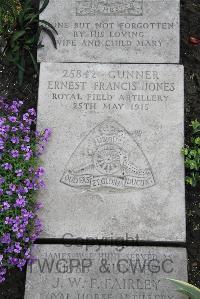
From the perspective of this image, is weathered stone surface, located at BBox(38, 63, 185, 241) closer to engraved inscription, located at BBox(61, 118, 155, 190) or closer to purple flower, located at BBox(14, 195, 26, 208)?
engraved inscription, located at BBox(61, 118, 155, 190)

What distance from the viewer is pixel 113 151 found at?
13.5ft

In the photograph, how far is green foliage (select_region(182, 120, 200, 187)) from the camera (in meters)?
4.14

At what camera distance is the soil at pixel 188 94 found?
13.4 feet

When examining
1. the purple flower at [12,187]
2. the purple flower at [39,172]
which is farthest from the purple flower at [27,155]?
the purple flower at [12,187]

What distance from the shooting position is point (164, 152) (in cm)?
413

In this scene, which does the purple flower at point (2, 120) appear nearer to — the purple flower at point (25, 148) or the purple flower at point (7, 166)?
the purple flower at point (25, 148)

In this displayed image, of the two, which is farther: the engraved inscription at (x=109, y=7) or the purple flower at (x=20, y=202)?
the engraved inscription at (x=109, y=7)

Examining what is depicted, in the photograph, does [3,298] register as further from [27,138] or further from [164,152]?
[164,152]

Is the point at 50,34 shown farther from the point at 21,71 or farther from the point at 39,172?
the point at 39,172

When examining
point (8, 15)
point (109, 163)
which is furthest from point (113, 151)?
point (8, 15)

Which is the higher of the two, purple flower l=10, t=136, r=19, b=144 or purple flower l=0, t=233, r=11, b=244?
purple flower l=10, t=136, r=19, b=144

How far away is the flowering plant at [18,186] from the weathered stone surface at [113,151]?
106mm

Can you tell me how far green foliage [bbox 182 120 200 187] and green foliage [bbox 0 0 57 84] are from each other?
1548 mm

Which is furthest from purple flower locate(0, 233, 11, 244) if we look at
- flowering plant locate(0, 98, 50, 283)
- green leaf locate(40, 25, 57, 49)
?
green leaf locate(40, 25, 57, 49)
